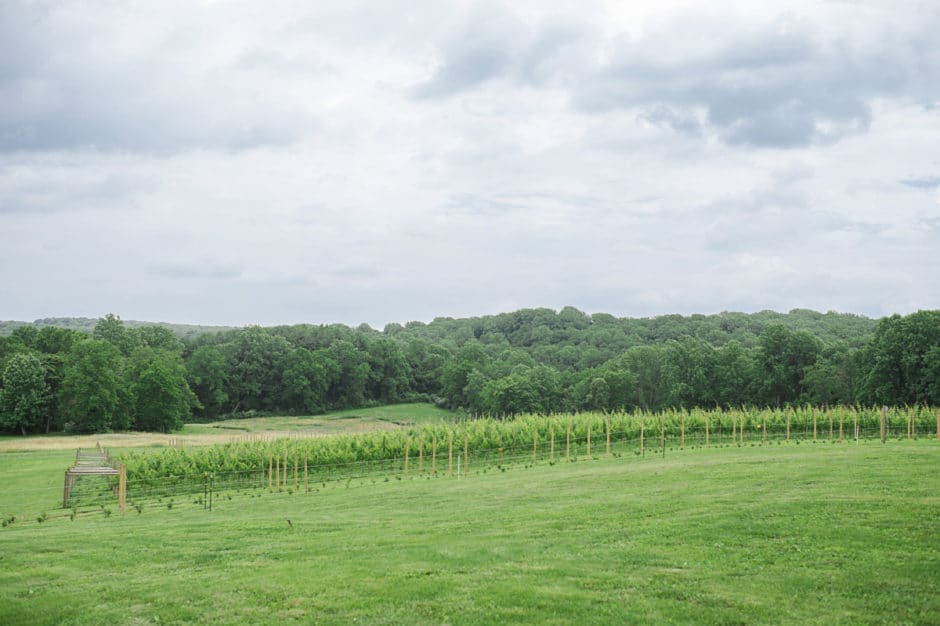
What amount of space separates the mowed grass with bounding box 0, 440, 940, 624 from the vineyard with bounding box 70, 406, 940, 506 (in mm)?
13682

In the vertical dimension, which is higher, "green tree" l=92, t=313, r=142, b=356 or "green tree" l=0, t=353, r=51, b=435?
"green tree" l=92, t=313, r=142, b=356

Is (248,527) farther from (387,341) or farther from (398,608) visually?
(387,341)

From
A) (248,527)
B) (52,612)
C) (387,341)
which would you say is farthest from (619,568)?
(387,341)

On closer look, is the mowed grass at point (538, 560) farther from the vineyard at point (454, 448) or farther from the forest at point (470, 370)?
the forest at point (470, 370)

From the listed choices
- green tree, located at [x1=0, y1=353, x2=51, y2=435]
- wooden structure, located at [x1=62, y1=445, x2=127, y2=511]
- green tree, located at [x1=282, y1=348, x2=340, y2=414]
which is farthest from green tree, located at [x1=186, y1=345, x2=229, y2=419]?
wooden structure, located at [x1=62, y1=445, x2=127, y2=511]

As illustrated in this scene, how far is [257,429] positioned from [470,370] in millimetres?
30501

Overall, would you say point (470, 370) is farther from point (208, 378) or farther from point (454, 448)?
point (454, 448)

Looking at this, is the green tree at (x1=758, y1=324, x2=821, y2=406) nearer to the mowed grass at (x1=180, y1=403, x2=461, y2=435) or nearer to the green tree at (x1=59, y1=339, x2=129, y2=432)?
the mowed grass at (x1=180, y1=403, x2=461, y2=435)

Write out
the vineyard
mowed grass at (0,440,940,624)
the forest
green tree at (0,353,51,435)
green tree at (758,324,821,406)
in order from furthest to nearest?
green tree at (0,353,51,435)
green tree at (758,324,821,406)
the forest
the vineyard
mowed grass at (0,440,940,624)

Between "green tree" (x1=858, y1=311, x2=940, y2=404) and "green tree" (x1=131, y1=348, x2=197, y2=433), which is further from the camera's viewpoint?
"green tree" (x1=131, y1=348, x2=197, y2=433)

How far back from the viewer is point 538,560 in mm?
10602

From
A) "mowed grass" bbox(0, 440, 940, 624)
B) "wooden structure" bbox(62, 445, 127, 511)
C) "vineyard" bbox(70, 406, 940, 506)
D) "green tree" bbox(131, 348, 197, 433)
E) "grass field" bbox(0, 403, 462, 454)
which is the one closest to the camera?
"mowed grass" bbox(0, 440, 940, 624)

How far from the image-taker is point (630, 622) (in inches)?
308

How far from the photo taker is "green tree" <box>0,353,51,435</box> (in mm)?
64812
